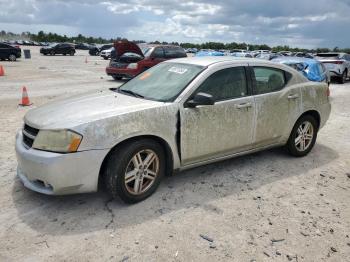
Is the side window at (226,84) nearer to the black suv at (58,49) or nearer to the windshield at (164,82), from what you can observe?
the windshield at (164,82)

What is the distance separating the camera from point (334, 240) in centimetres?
341

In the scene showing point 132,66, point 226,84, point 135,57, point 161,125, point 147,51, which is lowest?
point 132,66

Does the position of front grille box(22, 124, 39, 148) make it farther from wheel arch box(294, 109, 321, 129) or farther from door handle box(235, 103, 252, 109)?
wheel arch box(294, 109, 321, 129)

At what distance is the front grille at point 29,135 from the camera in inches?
146

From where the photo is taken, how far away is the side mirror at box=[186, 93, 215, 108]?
4.04 meters

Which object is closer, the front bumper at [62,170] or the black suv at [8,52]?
the front bumper at [62,170]

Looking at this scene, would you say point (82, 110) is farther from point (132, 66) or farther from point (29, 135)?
point (132, 66)

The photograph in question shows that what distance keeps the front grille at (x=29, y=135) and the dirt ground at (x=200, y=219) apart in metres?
0.66

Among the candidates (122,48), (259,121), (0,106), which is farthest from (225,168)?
(122,48)

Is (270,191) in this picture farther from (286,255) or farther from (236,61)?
(236,61)

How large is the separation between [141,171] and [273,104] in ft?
7.31

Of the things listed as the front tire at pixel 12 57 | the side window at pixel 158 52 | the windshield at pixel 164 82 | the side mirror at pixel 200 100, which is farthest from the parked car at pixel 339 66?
the front tire at pixel 12 57

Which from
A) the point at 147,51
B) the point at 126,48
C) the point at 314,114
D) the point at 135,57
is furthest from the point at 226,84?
the point at 126,48

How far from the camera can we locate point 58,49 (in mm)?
42969
